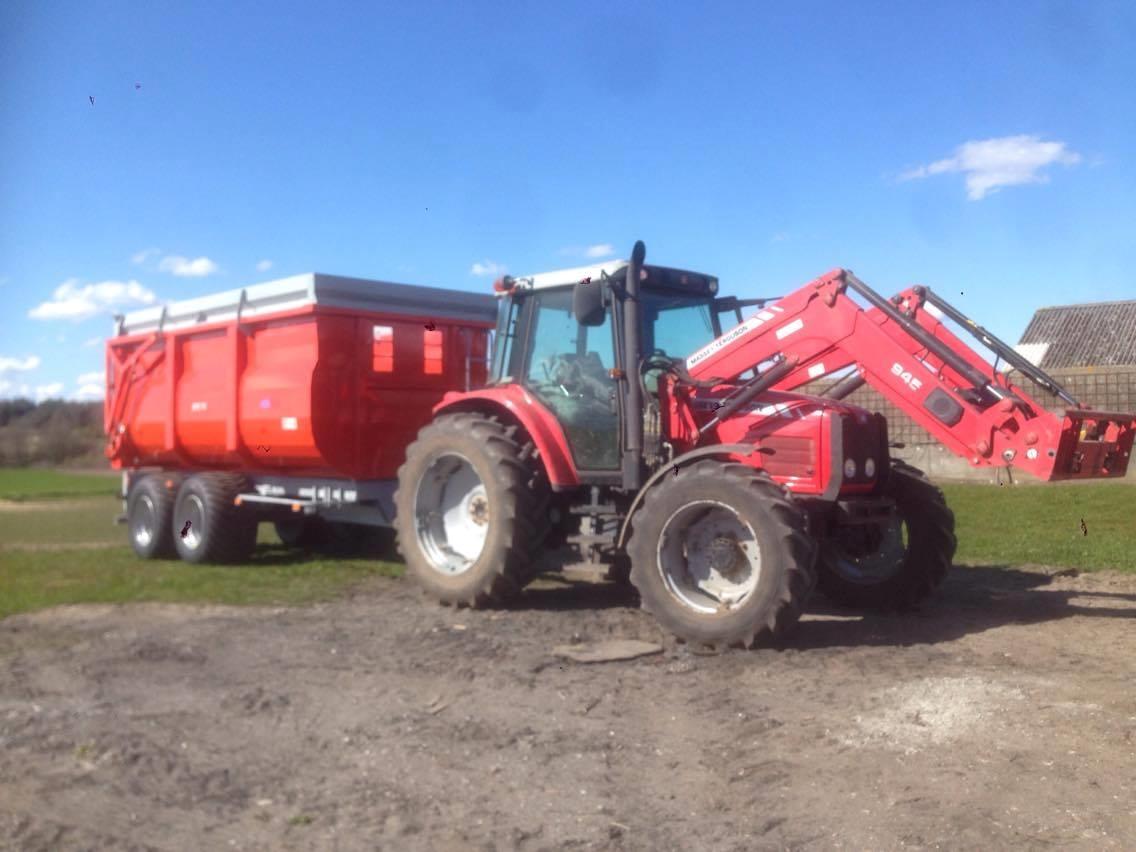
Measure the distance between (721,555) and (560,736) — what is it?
7.62 feet

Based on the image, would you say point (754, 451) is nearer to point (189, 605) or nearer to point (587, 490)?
point (587, 490)

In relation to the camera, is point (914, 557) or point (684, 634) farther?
point (914, 557)

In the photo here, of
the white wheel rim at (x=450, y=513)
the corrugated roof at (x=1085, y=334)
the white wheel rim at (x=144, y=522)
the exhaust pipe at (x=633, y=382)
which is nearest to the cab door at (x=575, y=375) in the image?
the exhaust pipe at (x=633, y=382)

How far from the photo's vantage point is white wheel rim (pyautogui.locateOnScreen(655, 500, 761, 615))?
7.10 metres

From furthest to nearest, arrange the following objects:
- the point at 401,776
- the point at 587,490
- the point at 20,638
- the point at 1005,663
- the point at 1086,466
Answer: the point at 587,490, the point at 20,638, the point at 1086,466, the point at 1005,663, the point at 401,776

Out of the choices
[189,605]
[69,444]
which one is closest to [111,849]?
[189,605]

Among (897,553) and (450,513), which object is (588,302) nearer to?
(450,513)

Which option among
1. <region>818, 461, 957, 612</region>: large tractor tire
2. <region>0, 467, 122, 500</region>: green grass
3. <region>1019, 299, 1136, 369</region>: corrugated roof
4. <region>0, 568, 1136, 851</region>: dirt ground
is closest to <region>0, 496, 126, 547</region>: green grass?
<region>0, 467, 122, 500</region>: green grass

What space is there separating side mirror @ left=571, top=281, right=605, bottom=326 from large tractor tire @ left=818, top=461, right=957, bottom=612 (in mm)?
2480

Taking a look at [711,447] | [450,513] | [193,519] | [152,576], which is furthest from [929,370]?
[193,519]

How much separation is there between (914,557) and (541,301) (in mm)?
3413

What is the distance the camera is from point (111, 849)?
12.7 ft

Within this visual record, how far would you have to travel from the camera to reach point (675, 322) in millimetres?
8484

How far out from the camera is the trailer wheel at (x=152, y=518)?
1199 centimetres
